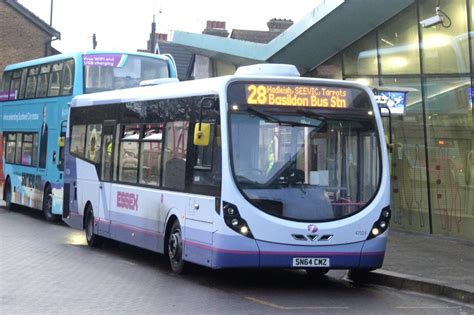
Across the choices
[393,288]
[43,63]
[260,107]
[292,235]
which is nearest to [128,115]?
[260,107]

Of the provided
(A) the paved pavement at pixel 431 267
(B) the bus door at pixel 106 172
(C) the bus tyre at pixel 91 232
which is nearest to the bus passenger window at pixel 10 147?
(C) the bus tyre at pixel 91 232

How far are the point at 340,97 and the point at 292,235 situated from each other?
210 cm

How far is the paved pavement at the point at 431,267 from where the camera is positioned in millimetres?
9531

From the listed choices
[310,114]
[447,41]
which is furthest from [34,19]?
[310,114]

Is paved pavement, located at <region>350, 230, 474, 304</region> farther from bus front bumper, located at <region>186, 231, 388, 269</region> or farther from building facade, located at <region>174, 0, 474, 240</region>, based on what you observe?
building facade, located at <region>174, 0, 474, 240</region>

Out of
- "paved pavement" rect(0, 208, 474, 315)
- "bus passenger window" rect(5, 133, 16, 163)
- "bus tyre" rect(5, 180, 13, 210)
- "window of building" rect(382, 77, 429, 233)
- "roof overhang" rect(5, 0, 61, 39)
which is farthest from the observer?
"roof overhang" rect(5, 0, 61, 39)

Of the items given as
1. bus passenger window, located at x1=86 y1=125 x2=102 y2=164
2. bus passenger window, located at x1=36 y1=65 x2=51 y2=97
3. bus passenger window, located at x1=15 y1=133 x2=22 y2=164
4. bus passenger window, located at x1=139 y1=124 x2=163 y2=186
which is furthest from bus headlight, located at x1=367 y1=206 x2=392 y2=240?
bus passenger window, located at x1=15 y1=133 x2=22 y2=164

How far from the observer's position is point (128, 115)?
41.7 ft

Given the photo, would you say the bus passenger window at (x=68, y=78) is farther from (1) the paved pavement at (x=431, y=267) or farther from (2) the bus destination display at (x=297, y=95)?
(2) the bus destination display at (x=297, y=95)

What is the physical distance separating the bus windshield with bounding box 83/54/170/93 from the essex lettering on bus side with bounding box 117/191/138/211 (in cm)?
544

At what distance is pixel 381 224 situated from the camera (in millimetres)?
9617

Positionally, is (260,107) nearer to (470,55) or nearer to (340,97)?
(340,97)

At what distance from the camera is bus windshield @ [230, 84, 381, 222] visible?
9281 mm

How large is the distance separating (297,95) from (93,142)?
6.10 meters
